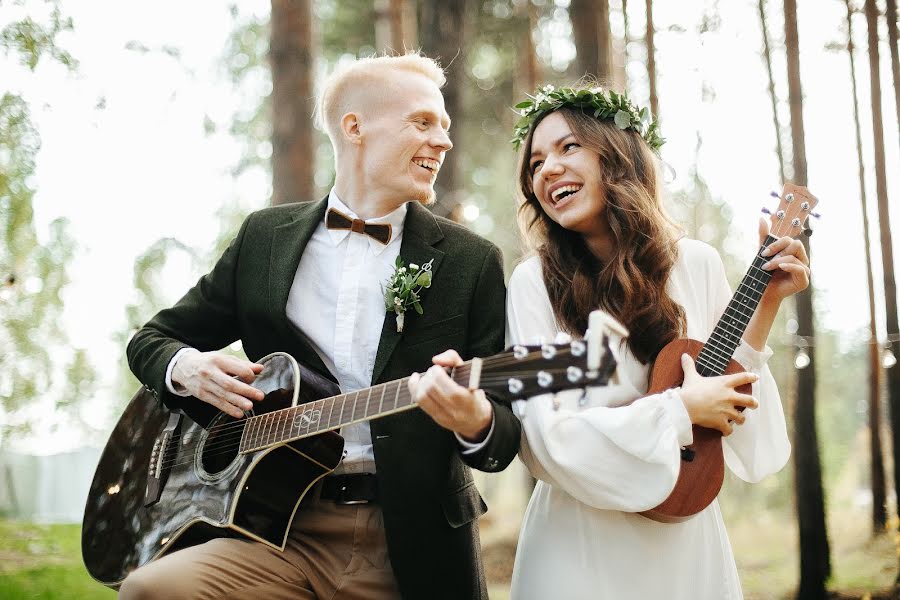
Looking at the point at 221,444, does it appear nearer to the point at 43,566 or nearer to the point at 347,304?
the point at 347,304

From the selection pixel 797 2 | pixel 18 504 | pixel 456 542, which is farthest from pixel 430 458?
pixel 797 2

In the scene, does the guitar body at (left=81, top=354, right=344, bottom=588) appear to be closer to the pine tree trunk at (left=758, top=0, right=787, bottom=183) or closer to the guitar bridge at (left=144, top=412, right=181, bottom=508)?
the guitar bridge at (left=144, top=412, right=181, bottom=508)

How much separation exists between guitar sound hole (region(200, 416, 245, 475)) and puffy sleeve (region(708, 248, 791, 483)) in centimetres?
180

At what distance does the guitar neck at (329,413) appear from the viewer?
2.48 meters

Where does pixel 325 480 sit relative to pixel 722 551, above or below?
above

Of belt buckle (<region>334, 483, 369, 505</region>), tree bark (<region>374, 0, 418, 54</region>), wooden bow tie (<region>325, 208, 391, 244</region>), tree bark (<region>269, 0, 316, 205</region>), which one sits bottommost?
belt buckle (<region>334, 483, 369, 505</region>)

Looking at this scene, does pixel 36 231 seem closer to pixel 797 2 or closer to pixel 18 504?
pixel 18 504

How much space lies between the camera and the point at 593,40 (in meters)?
7.11

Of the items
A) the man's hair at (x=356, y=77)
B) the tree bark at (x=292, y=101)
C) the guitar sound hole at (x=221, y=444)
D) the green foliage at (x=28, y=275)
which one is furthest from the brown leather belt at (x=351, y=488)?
the green foliage at (x=28, y=275)

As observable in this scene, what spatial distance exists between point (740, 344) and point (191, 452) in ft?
7.00

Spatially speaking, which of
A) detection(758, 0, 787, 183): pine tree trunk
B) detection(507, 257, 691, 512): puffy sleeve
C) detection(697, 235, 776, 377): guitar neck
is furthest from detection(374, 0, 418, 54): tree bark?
detection(507, 257, 691, 512): puffy sleeve

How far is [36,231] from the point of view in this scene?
5988mm

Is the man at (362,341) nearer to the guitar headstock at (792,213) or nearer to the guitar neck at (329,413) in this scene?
the guitar neck at (329,413)

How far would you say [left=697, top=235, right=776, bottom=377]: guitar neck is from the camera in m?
2.80
